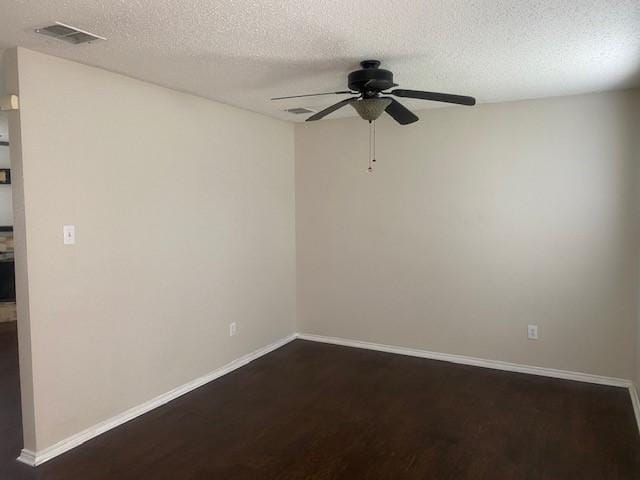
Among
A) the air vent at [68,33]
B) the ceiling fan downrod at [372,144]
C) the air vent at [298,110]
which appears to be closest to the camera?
the air vent at [68,33]

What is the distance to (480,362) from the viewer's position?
4.26m

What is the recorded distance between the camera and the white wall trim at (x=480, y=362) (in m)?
3.80

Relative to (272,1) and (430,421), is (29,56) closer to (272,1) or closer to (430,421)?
(272,1)

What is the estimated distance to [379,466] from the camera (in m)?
2.65

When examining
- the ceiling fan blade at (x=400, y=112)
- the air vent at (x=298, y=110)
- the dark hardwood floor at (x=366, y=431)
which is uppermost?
the air vent at (x=298, y=110)

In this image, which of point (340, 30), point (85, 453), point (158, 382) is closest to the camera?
point (340, 30)

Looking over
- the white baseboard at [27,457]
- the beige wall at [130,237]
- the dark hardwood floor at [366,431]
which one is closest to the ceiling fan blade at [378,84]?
the beige wall at [130,237]

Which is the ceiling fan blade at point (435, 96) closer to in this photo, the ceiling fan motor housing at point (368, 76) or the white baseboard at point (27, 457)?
the ceiling fan motor housing at point (368, 76)

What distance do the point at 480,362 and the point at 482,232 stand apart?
46.0 inches

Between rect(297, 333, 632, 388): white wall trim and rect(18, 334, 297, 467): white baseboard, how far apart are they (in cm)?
84

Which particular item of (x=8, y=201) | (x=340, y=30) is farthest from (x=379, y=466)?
(x=8, y=201)

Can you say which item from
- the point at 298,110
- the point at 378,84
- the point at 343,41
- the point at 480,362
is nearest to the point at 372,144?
the point at 298,110

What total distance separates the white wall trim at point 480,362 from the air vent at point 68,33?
3.51 metres

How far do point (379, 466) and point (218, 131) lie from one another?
2.80m
